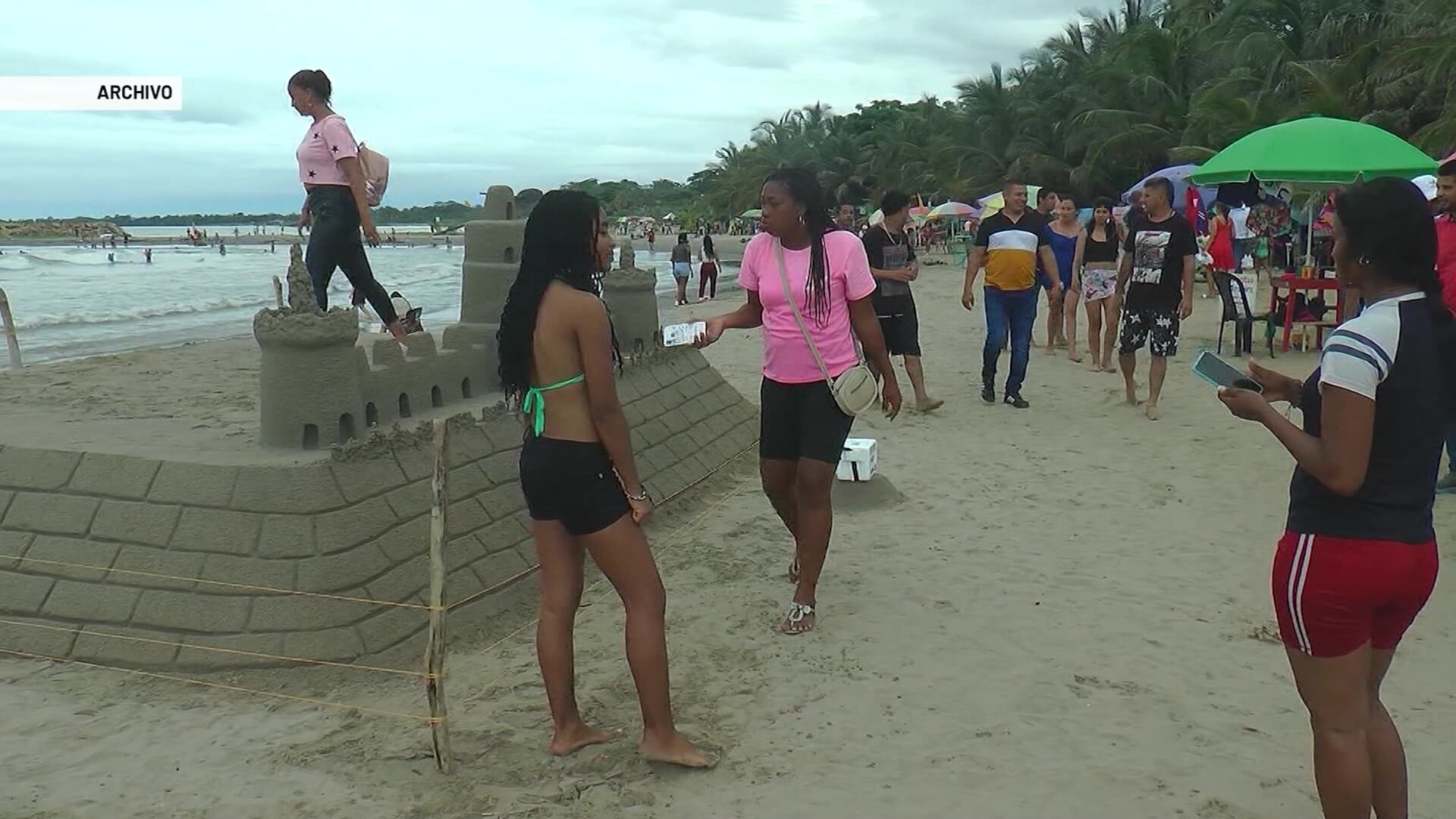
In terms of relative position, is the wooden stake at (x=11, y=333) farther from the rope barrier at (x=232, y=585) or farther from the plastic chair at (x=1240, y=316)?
the plastic chair at (x=1240, y=316)

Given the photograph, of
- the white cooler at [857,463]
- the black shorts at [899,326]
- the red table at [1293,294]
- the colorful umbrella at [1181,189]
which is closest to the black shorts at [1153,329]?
the black shorts at [899,326]

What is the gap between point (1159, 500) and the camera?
629cm

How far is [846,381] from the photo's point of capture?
14.1ft

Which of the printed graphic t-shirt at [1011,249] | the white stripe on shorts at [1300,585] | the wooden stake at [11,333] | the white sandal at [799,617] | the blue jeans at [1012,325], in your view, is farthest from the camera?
the wooden stake at [11,333]

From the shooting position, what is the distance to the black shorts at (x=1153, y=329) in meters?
7.90

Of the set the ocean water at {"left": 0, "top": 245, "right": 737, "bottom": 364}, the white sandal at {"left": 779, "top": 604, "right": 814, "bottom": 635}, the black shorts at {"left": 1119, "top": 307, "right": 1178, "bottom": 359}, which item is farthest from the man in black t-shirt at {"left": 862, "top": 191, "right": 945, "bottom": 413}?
the white sandal at {"left": 779, "top": 604, "right": 814, "bottom": 635}

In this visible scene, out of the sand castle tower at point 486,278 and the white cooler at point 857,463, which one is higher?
the sand castle tower at point 486,278

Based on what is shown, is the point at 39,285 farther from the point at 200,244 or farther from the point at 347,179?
the point at 200,244

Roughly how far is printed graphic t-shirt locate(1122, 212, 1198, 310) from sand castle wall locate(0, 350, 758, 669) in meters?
5.45

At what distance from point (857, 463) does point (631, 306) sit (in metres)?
2.12

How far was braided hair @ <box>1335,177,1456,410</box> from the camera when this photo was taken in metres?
2.37

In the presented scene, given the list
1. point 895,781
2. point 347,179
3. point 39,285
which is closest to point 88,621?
point 347,179

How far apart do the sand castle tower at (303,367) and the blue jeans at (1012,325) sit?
5.39 m

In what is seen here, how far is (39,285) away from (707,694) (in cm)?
3838
